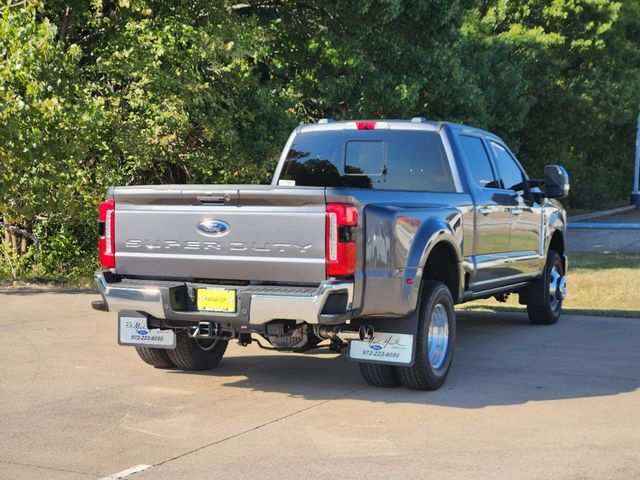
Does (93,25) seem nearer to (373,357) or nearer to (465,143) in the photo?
(465,143)

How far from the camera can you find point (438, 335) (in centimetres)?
796

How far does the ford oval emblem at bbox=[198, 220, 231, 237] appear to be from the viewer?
23.1ft

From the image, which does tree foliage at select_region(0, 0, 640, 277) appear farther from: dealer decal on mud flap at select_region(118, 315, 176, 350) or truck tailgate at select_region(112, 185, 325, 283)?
→ truck tailgate at select_region(112, 185, 325, 283)

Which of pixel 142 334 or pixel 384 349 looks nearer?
pixel 384 349

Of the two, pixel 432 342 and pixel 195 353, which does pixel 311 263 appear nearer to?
pixel 432 342

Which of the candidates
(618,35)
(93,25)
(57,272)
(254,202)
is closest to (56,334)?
(254,202)

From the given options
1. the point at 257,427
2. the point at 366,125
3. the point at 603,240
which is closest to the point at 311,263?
the point at 257,427

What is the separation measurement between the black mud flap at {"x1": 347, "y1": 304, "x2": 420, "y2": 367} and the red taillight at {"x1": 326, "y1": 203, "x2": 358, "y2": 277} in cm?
73

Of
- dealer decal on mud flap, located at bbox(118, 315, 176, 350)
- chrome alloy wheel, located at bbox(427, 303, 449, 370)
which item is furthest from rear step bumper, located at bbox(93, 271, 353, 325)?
chrome alloy wheel, located at bbox(427, 303, 449, 370)

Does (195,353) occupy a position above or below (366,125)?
below

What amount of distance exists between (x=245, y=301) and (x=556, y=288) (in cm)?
589

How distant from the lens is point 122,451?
234 inches

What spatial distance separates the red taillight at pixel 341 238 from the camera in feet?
21.9

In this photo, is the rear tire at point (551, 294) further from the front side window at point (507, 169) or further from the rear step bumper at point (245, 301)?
the rear step bumper at point (245, 301)
